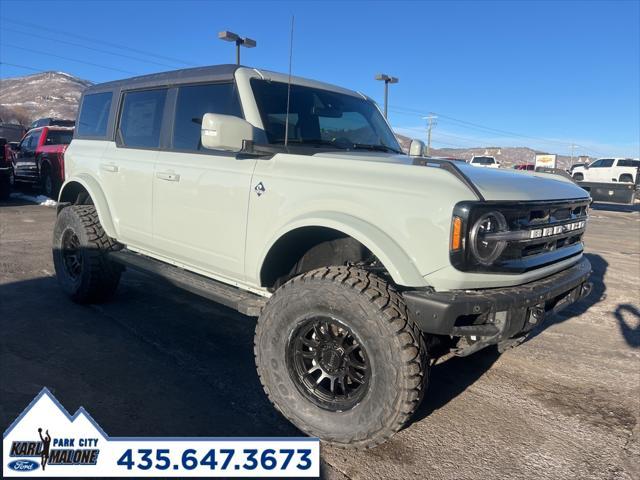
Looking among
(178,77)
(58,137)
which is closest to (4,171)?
(58,137)

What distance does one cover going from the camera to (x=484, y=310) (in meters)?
2.37

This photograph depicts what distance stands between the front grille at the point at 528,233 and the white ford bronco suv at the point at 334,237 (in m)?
0.01

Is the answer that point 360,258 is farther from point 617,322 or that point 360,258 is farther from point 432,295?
point 617,322

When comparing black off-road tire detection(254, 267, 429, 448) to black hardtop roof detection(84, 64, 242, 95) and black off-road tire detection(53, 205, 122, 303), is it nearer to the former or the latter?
black hardtop roof detection(84, 64, 242, 95)

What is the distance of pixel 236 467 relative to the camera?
8.00 feet

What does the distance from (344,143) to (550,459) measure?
8.02 feet

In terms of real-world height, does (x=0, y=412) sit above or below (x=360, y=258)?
below

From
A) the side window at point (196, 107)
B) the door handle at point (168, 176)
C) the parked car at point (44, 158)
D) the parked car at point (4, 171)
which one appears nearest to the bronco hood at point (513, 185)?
the side window at point (196, 107)

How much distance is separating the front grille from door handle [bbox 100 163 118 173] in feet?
10.9

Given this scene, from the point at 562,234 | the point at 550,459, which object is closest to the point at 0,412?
the point at 550,459

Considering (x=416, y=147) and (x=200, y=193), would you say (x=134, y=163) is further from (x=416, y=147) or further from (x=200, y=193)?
(x=416, y=147)

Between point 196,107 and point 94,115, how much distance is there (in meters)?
1.91

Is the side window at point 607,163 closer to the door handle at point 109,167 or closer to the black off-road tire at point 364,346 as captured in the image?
the door handle at point 109,167

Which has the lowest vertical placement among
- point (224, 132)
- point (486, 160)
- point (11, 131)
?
point (224, 132)
